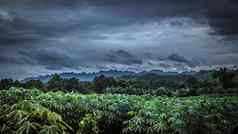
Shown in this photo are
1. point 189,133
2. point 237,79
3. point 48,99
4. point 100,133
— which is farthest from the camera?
point 237,79

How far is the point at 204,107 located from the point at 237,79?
1337 cm

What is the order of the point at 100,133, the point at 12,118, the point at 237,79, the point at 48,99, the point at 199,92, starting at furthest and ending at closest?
1. the point at 237,79
2. the point at 199,92
3. the point at 100,133
4. the point at 48,99
5. the point at 12,118

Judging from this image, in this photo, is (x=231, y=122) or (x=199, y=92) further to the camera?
(x=199, y=92)

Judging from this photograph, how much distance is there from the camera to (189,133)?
359cm

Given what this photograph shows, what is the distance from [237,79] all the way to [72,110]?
46.6 ft

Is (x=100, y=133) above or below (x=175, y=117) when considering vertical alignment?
below

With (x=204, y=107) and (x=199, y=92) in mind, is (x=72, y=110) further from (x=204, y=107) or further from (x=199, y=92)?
(x=199, y=92)

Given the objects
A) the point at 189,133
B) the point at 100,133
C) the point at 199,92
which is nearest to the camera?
the point at 189,133

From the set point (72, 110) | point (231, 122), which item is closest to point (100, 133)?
point (72, 110)

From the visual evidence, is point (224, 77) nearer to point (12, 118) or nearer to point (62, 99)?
point (62, 99)

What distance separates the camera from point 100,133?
166 inches

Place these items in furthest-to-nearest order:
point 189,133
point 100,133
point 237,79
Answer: point 237,79
point 100,133
point 189,133

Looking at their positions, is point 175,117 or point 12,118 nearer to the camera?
point 12,118

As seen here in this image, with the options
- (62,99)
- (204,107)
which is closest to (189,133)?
(204,107)
